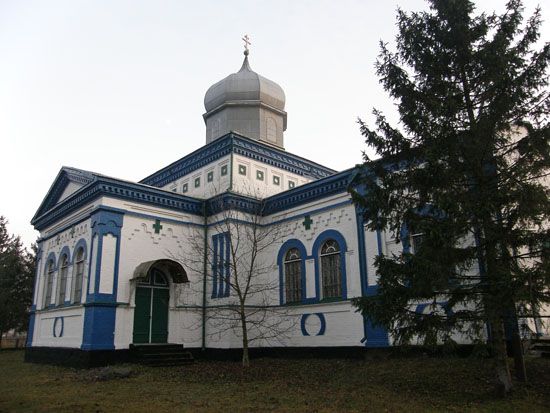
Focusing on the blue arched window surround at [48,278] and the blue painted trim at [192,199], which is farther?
the blue arched window surround at [48,278]

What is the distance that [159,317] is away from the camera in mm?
17219

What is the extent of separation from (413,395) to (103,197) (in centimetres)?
1201

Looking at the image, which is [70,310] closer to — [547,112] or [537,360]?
[537,360]

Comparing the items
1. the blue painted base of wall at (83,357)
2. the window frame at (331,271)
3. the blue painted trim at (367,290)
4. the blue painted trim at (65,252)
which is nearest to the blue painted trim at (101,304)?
the blue painted base of wall at (83,357)

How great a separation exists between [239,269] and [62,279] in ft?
23.9

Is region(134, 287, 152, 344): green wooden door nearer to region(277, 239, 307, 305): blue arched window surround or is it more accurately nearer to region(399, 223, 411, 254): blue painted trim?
region(277, 239, 307, 305): blue arched window surround

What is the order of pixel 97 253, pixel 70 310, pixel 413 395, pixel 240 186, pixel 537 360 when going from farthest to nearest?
pixel 240 186 < pixel 70 310 < pixel 97 253 < pixel 537 360 < pixel 413 395

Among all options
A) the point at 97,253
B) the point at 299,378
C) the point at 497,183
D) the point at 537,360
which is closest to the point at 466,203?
the point at 497,183

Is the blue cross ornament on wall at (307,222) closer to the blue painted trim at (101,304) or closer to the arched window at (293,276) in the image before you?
the arched window at (293,276)

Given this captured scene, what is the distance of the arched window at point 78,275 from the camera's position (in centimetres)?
1730

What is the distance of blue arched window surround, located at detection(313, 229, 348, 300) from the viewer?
15.8m

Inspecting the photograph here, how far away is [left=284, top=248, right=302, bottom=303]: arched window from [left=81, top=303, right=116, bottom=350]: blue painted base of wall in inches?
246

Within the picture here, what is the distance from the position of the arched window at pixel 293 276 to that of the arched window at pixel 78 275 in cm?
757

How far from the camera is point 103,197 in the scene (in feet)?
53.9
